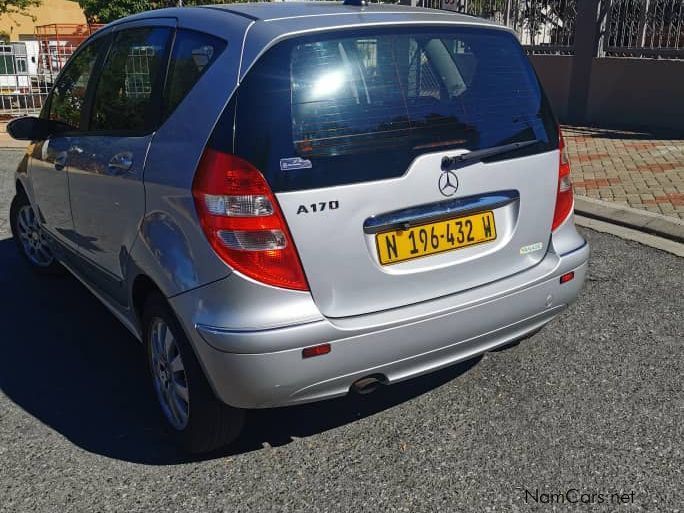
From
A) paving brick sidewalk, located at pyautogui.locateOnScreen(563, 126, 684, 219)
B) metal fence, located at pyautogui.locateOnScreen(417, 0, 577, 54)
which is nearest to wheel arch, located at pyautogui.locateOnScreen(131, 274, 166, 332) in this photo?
paving brick sidewalk, located at pyautogui.locateOnScreen(563, 126, 684, 219)

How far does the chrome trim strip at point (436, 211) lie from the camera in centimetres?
263

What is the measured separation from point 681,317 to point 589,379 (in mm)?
1105

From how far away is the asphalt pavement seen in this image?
2697mm

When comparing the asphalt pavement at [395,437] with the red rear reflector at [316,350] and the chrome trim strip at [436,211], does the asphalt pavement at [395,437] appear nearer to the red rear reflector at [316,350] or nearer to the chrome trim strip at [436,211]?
the red rear reflector at [316,350]

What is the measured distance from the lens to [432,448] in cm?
299

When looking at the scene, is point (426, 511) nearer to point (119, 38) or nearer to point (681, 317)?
point (681, 317)

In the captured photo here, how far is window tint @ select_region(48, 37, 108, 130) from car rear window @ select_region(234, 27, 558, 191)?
1.75 metres

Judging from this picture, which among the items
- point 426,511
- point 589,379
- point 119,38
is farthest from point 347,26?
point 589,379

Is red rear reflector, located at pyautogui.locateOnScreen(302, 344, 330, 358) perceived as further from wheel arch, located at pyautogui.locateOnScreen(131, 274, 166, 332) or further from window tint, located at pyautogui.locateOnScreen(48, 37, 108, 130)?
window tint, located at pyautogui.locateOnScreen(48, 37, 108, 130)

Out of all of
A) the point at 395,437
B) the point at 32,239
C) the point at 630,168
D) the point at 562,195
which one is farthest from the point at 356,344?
the point at 630,168

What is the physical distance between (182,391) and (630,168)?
6.74 metres

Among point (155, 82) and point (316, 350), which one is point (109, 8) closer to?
point (155, 82)
